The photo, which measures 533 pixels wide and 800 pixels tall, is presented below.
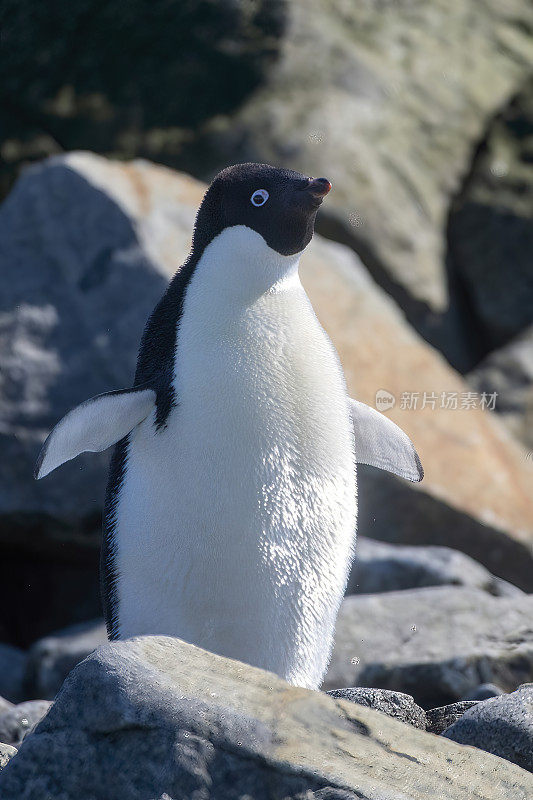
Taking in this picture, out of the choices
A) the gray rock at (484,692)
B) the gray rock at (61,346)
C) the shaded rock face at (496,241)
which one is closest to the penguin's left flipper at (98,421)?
Result: the gray rock at (484,692)

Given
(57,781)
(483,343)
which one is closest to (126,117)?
(483,343)

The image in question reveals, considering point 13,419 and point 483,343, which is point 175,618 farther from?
point 483,343

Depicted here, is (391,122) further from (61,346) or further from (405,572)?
(405,572)

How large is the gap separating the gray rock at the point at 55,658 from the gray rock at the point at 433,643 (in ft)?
3.46

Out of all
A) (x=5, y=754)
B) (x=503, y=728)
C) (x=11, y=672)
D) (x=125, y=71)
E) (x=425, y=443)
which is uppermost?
(x=503, y=728)

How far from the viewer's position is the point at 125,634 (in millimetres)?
2896

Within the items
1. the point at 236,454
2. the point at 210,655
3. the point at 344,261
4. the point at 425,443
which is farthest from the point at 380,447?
the point at 344,261

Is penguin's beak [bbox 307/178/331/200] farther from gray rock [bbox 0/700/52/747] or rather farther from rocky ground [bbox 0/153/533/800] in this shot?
gray rock [bbox 0/700/52/747]

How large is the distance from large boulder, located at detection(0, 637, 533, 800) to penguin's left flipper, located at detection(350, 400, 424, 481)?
1.57 m

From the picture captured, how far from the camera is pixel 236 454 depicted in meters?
2.78

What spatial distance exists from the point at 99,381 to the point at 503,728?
10.4 ft

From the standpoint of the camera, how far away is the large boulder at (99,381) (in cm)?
498

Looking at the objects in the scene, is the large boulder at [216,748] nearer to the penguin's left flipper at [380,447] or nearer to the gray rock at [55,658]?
the penguin's left flipper at [380,447]

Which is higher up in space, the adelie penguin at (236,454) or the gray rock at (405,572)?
the adelie penguin at (236,454)
